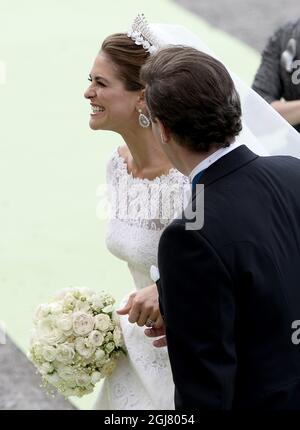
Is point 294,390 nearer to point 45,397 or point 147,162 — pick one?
point 147,162

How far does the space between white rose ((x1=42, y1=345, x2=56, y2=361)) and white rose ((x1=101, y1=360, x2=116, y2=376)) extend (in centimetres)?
23

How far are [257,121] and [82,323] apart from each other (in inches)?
45.0

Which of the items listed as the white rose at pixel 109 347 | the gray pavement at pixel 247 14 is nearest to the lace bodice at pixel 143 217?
the white rose at pixel 109 347

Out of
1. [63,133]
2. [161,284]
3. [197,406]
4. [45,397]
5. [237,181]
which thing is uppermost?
[237,181]

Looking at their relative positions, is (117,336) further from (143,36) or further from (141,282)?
(143,36)

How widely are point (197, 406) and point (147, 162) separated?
4.88 ft

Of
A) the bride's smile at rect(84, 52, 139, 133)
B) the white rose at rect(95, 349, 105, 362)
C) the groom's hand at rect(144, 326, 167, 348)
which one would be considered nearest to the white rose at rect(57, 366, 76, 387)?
the white rose at rect(95, 349, 105, 362)

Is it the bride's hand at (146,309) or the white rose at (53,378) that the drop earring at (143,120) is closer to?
the bride's hand at (146,309)

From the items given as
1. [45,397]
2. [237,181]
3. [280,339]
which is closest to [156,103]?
[237,181]

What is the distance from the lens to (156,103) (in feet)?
9.73

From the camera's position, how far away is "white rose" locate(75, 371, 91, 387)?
3.92 m

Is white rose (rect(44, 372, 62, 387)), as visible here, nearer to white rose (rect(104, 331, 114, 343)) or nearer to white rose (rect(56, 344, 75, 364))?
white rose (rect(56, 344, 75, 364))

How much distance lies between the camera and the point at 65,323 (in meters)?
3.85
